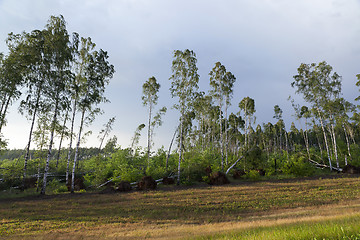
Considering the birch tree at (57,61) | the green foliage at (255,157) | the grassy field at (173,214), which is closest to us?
the grassy field at (173,214)

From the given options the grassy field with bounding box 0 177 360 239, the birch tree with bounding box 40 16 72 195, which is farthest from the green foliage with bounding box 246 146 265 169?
the birch tree with bounding box 40 16 72 195

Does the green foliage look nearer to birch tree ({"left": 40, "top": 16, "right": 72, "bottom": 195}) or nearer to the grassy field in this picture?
the grassy field

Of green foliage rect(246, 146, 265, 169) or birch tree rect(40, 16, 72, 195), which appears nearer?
birch tree rect(40, 16, 72, 195)

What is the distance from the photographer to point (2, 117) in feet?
63.8

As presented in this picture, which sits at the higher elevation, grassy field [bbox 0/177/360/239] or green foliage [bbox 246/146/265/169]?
green foliage [bbox 246/146/265/169]

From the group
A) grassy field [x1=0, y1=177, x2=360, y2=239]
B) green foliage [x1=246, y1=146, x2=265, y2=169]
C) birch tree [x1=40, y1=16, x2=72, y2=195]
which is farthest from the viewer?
green foliage [x1=246, y1=146, x2=265, y2=169]

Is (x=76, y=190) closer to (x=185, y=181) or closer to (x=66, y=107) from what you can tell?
(x=66, y=107)

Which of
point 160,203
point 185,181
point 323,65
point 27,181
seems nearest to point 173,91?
point 185,181

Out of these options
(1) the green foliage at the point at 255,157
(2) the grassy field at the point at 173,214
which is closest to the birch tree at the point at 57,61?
(2) the grassy field at the point at 173,214

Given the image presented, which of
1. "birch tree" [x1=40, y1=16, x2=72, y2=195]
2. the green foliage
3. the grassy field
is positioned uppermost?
"birch tree" [x1=40, y1=16, x2=72, y2=195]

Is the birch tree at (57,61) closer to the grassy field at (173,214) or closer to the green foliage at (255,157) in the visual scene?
the grassy field at (173,214)

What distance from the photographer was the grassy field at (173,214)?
973 cm

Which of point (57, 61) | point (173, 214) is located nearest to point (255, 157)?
point (173, 214)

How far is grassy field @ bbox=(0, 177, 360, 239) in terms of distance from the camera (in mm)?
9727
